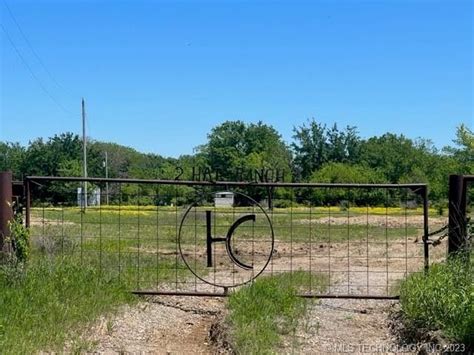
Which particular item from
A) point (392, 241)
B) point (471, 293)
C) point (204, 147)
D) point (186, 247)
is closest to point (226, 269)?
point (186, 247)

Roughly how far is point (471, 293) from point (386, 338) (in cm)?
108

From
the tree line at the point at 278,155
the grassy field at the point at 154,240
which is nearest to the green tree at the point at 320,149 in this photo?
the tree line at the point at 278,155

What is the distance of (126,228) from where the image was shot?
22.4 m

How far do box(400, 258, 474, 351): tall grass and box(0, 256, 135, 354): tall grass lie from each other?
306cm

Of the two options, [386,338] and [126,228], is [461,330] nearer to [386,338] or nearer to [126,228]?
[386,338]

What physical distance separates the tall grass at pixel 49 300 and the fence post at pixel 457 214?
145 inches

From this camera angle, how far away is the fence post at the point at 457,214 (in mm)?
7305

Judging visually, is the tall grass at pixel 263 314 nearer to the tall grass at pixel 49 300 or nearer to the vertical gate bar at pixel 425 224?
the tall grass at pixel 49 300

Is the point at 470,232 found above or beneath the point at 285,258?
above

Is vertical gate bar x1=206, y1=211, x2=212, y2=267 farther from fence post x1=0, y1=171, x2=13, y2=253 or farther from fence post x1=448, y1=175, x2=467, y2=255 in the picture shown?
fence post x1=448, y1=175, x2=467, y2=255

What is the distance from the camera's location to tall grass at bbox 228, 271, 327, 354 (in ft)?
18.4

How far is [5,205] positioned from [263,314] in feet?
10.7

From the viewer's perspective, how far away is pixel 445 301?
5879 mm

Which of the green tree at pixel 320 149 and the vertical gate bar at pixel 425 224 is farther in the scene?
the green tree at pixel 320 149
